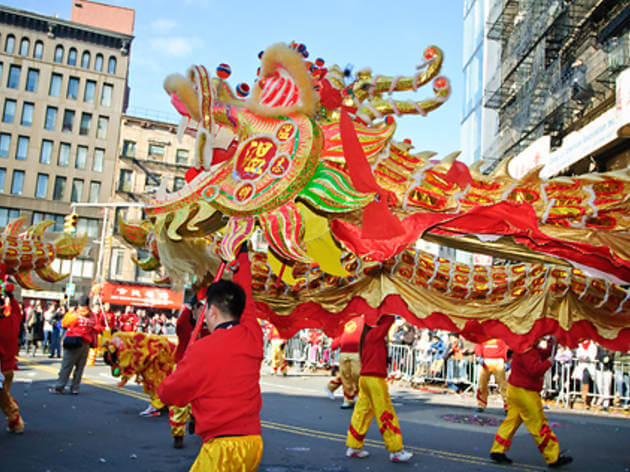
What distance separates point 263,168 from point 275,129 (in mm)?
339

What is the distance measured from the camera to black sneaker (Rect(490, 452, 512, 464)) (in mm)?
7113

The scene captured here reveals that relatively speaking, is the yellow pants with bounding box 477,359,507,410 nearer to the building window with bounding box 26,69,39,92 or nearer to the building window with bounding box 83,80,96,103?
the building window with bounding box 83,80,96,103

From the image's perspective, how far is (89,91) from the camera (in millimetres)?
45656

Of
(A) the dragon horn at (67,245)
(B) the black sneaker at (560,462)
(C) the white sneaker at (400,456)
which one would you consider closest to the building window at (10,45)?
(A) the dragon horn at (67,245)

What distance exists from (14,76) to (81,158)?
301 inches

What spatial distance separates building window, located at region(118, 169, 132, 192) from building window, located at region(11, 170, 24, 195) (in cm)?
696

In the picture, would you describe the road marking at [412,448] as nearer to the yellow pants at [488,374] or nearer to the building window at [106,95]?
the yellow pants at [488,374]

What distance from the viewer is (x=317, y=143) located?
180 inches

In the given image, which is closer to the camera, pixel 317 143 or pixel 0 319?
pixel 317 143

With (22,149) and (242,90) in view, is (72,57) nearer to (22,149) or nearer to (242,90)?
(22,149)

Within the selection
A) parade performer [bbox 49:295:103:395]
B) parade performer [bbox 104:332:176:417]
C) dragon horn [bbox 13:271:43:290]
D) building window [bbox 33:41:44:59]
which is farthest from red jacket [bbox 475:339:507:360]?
building window [bbox 33:41:44:59]

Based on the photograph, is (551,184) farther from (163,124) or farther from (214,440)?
(163,124)

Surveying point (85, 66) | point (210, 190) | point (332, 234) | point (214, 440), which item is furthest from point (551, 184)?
point (85, 66)

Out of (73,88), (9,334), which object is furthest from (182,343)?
(73,88)
